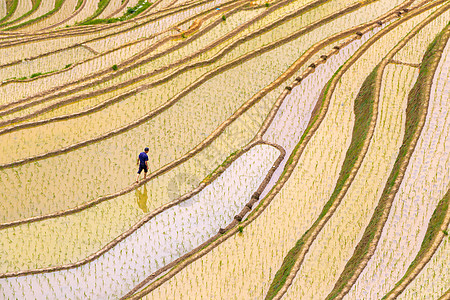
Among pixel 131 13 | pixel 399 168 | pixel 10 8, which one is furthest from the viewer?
pixel 10 8

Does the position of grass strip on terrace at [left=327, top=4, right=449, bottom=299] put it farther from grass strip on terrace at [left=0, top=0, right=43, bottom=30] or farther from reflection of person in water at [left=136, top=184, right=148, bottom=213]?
grass strip on terrace at [left=0, top=0, right=43, bottom=30]

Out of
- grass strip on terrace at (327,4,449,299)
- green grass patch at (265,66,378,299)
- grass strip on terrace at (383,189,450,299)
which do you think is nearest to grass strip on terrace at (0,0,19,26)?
green grass patch at (265,66,378,299)

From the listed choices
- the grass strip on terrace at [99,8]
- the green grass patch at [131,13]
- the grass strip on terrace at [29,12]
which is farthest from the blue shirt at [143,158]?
the grass strip on terrace at [29,12]

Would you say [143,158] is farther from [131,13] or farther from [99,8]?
[99,8]

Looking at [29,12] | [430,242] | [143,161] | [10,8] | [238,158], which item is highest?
[10,8]

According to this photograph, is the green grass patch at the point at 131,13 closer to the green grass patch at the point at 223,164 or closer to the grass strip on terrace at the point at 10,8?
the grass strip on terrace at the point at 10,8

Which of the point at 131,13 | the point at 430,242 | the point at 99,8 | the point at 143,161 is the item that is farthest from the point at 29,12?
the point at 430,242
